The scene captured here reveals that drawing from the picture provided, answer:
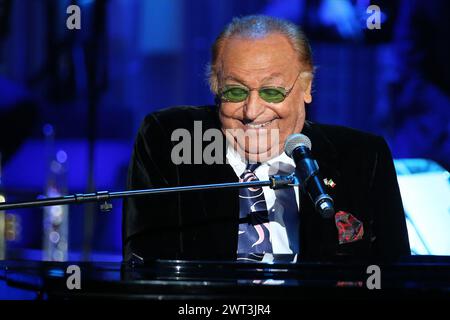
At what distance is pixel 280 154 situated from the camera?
2.49 m

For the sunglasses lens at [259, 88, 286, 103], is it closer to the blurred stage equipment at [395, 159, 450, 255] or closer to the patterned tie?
the patterned tie

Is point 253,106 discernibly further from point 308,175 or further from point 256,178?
point 308,175

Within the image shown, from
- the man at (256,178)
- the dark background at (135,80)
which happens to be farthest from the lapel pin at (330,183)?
the dark background at (135,80)

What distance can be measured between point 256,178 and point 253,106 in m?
0.23

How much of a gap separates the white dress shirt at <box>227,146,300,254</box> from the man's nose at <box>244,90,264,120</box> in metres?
0.16

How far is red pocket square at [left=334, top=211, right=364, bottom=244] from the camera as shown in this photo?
2398mm

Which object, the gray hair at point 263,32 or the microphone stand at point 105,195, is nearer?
the microphone stand at point 105,195

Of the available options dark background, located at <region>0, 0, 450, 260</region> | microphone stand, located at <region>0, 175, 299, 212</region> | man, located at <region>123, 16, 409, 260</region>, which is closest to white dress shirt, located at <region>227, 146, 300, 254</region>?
man, located at <region>123, 16, 409, 260</region>

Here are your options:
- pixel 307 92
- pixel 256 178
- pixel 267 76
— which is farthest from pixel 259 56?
pixel 256 178

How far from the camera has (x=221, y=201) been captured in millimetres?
2410

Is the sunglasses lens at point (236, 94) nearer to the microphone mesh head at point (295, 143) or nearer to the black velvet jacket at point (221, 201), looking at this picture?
the black velvet jacket at point (221, 201)

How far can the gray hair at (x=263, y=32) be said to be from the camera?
97.4 inches

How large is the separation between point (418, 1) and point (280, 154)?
101 inches

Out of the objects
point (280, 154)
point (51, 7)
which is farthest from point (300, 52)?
point (51, 7)
